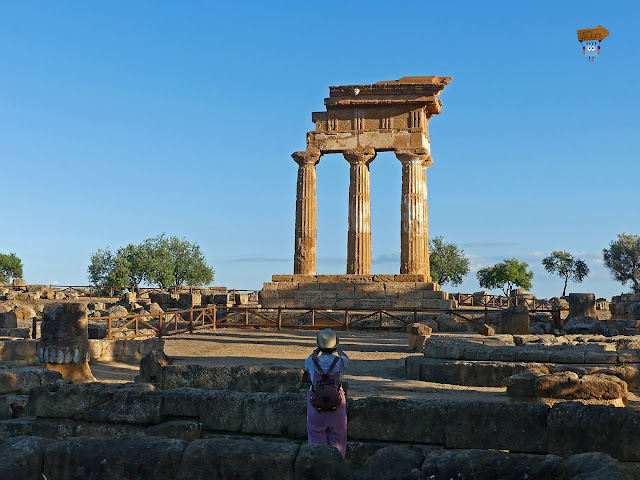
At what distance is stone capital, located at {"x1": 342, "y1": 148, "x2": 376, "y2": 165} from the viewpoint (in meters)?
28.8

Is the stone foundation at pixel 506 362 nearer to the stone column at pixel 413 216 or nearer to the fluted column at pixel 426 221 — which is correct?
the stone column at pixel 413 216

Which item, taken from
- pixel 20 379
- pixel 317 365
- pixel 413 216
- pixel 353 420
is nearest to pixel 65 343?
pixel 20 379

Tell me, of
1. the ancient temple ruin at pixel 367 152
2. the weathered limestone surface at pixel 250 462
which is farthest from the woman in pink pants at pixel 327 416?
the ancient temple ruin at pixel 367 152

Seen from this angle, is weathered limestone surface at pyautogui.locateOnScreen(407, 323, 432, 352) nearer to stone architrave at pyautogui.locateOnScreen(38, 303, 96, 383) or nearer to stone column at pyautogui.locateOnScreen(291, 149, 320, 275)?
stone architrave at pyautogui.locateOnScreen(38, 303, 96, 383)

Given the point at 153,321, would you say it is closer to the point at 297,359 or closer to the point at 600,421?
the point at 297,359

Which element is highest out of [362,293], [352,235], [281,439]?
[352,235]

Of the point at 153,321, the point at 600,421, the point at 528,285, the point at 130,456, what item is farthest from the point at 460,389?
the point at 528,285

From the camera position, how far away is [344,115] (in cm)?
2922

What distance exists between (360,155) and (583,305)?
11.0 m

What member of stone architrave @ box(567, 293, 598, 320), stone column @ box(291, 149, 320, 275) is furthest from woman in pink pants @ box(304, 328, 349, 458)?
stone column @ box(291, 149, 320, 275)

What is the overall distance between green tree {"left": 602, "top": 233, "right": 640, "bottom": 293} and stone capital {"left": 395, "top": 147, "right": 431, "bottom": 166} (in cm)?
4690

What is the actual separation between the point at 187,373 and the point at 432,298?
17707 millimetres

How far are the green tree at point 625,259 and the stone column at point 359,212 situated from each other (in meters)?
47.4

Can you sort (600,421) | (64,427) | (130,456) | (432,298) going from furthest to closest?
1. (432,298)
2. (64,427)
3. (600,421)
4. (130,456)
